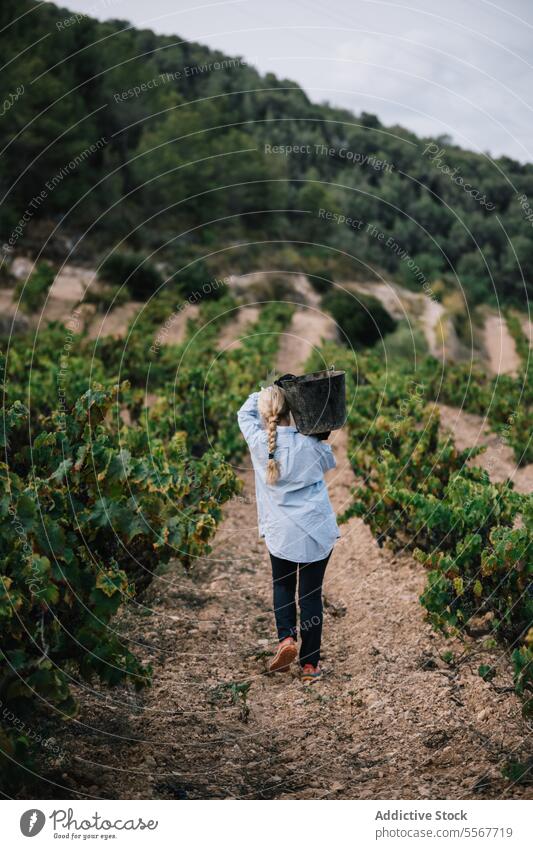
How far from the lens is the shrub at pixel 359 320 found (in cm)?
2777

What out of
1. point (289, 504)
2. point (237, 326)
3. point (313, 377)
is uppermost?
point (237, 326)

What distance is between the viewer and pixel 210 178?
1526 inches

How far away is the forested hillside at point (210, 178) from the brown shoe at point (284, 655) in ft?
79.9

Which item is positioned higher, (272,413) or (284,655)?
(272,413)

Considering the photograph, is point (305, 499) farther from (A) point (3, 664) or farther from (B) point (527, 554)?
(A) point (3, 664)

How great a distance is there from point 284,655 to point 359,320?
939 inches

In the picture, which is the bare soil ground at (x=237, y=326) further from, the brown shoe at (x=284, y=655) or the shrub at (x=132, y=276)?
the brown shoe at (x=284, y=655)

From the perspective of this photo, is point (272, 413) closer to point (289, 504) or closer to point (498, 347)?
point (289, 504)

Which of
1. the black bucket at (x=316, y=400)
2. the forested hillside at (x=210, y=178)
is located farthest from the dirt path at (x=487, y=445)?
the forested hillside at (x=210, y=178)

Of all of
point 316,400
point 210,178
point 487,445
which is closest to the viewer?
point 316,400

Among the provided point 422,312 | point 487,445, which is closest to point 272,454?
point 487,445

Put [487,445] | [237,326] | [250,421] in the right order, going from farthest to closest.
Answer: [237,326] → [487,445] → [250,421]

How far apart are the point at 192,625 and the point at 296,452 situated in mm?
1957

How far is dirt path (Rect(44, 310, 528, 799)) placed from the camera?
163 inches
